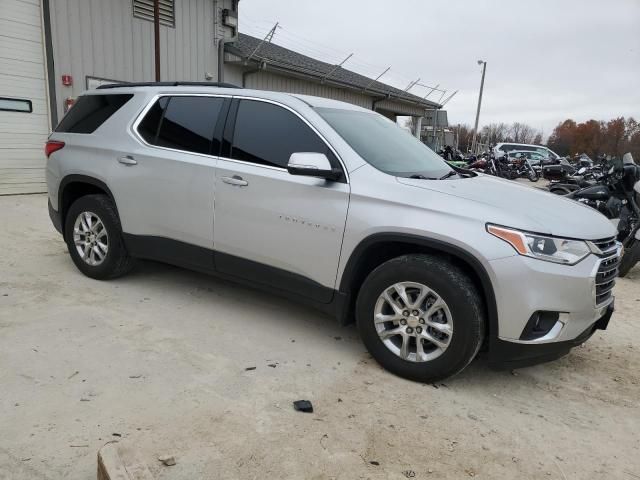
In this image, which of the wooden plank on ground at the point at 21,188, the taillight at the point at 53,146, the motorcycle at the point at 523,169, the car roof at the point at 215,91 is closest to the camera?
the car roof at the point at 215,91

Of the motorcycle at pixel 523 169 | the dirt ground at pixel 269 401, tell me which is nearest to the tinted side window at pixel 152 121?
the dirt ground at pixel 269 401

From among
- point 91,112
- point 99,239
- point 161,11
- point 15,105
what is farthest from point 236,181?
point 161,11

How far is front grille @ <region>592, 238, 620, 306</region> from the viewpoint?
2.87 metres

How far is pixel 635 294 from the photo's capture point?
5348mm

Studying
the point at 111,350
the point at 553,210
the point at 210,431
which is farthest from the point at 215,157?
the point at 553,210

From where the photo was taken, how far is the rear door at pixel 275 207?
3225 mm

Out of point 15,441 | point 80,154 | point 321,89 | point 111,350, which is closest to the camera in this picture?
point 15,441

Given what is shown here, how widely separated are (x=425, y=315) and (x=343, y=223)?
77 centimetres

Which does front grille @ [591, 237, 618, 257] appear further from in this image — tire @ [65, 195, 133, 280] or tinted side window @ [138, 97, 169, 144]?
tire @ [65, 195, 133, 280]

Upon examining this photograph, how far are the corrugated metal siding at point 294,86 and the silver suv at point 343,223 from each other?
30.1ft

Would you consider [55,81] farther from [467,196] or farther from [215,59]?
[467,196]

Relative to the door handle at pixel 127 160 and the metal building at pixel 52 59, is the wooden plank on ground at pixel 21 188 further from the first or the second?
the door handle at pixel 127 160

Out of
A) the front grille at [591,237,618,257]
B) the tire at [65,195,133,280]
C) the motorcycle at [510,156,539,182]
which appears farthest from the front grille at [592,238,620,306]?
the motorcycle at [510,156,539,182]

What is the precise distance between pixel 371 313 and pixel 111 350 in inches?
68.6
